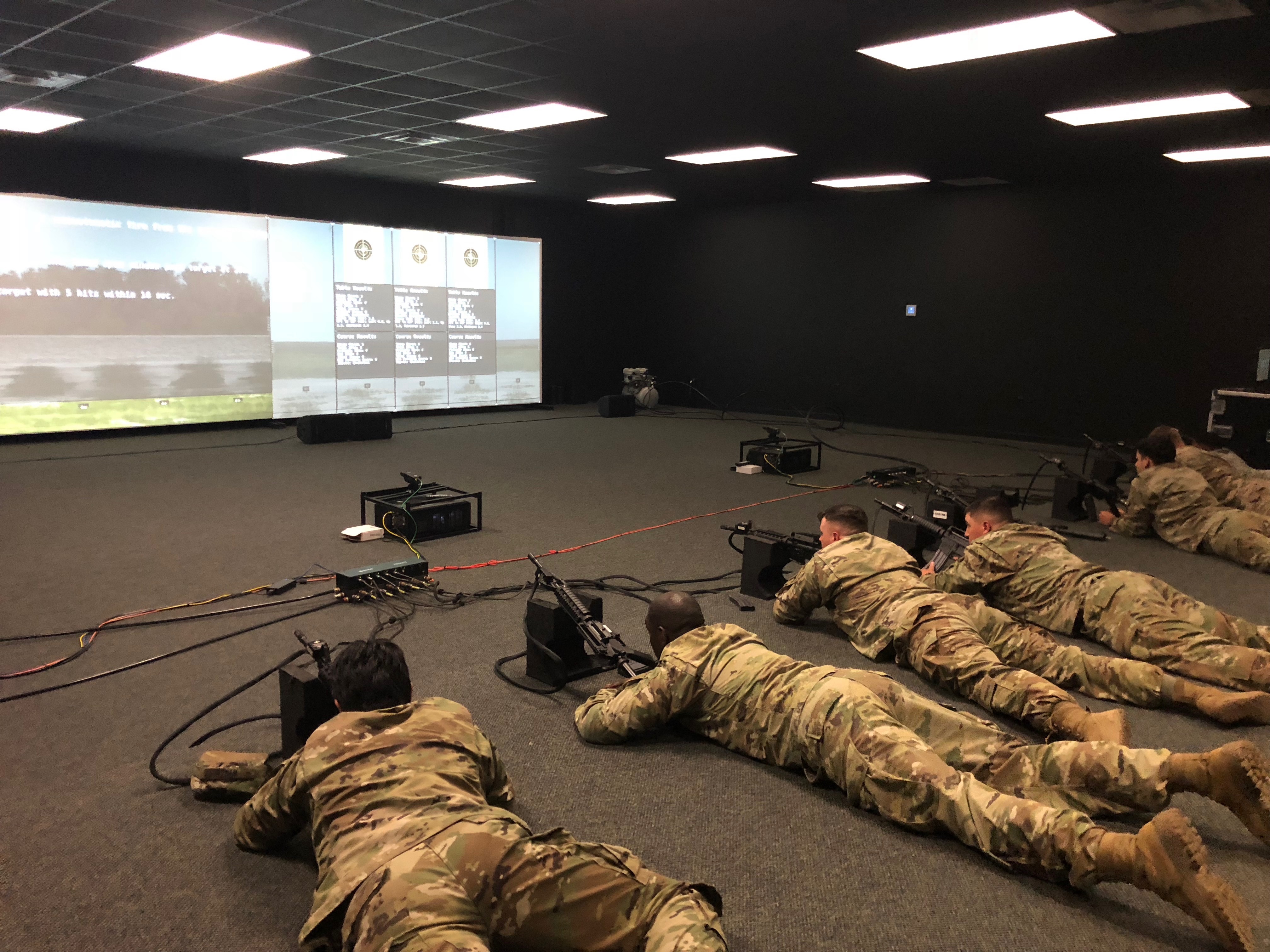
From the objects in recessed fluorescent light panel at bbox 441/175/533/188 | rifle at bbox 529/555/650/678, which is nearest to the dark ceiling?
recessed fluorescent light panel at bbox 441/175/533/188

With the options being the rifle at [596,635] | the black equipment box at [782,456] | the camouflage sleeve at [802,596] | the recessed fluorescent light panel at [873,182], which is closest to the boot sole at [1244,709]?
the camouflage sleeve at [802,596]

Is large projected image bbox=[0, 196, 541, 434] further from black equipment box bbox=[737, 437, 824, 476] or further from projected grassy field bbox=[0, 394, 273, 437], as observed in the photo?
black equipment box bbox=[737, 437, 824, 476]

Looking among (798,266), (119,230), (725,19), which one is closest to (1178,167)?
(798,266)

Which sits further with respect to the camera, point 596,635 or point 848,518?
point 848,518

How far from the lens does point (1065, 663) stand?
3279mm

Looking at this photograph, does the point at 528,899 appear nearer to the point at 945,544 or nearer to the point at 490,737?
the point at 490,737

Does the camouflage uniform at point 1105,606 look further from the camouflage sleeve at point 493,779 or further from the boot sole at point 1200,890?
the camouflage sleeve at point 493,779

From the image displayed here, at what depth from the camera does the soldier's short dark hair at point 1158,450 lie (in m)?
5.31

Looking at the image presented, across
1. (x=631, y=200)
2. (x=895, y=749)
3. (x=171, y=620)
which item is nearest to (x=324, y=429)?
(x=171, y=620)

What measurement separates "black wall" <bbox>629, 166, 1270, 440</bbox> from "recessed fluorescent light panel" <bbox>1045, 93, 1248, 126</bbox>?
3.01m

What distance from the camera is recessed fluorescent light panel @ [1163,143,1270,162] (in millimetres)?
7746

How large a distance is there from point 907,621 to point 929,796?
3.72ft

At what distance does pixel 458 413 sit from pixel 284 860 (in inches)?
388

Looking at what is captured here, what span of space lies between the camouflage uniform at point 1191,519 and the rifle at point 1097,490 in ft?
0.51
